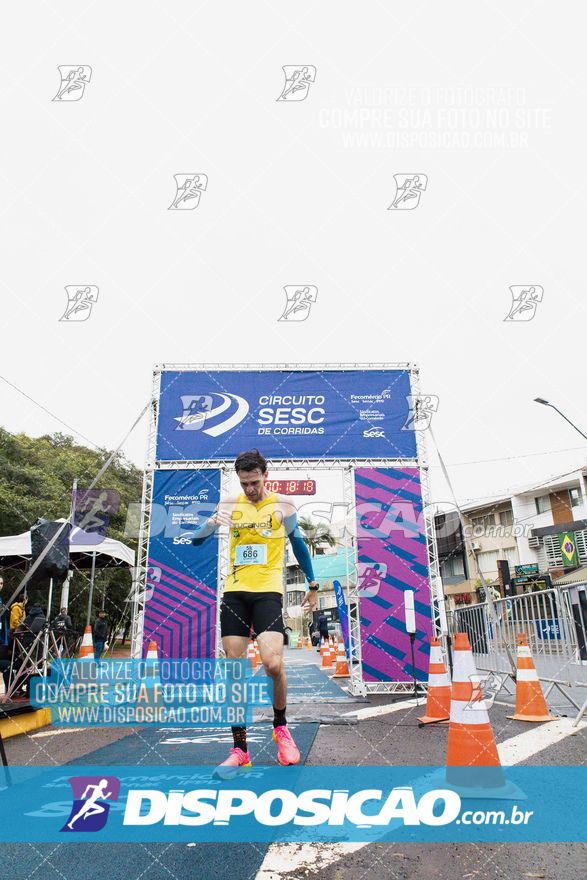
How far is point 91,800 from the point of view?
9.60ft

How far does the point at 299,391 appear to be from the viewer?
10.8 meters

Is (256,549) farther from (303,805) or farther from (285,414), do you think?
(285,414)

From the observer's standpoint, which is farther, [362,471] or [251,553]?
[362,471]

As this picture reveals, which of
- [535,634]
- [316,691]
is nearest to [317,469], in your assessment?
[316,691]

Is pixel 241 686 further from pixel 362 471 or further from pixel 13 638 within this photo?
pixel 362 471

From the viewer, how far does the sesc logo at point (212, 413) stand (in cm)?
1055

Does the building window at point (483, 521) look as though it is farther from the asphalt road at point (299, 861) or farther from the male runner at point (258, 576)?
the asphalt road at point (299, 861)

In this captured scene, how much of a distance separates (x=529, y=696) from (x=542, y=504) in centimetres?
3329

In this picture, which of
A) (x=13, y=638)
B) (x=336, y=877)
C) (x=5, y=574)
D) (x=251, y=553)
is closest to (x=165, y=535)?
(x=13, y=638)

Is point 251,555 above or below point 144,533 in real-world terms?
below

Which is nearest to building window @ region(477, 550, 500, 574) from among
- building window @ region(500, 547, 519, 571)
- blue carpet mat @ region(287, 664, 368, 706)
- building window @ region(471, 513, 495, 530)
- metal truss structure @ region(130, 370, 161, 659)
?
building window @ region(500, 547, 519, 571)

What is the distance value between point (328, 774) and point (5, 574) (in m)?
20.3

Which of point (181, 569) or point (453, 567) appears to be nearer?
point (181, 569)

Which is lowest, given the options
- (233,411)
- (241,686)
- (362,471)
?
(241,686)
